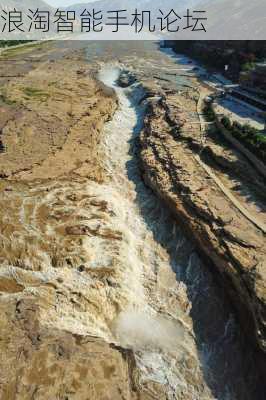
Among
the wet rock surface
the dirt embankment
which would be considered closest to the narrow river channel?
the wet rock surface

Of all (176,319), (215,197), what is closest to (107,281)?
(176,319)

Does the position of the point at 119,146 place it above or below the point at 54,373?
above

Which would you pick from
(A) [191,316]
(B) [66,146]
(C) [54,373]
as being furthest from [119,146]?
(C) [54,373]

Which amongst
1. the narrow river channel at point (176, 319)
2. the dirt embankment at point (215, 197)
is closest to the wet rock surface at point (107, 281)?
the narrow river channel at point (176, 319)

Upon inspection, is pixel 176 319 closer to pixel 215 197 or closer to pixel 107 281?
pixel 107 281

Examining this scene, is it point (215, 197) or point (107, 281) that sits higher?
point (215, 197)

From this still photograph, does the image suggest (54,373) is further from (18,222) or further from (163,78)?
(163,78)

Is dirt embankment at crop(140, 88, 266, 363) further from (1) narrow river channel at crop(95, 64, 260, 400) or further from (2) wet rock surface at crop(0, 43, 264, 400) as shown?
(1) narrow river channel at crop(95, 64, 260, 400)

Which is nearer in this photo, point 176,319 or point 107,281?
point 176,319
